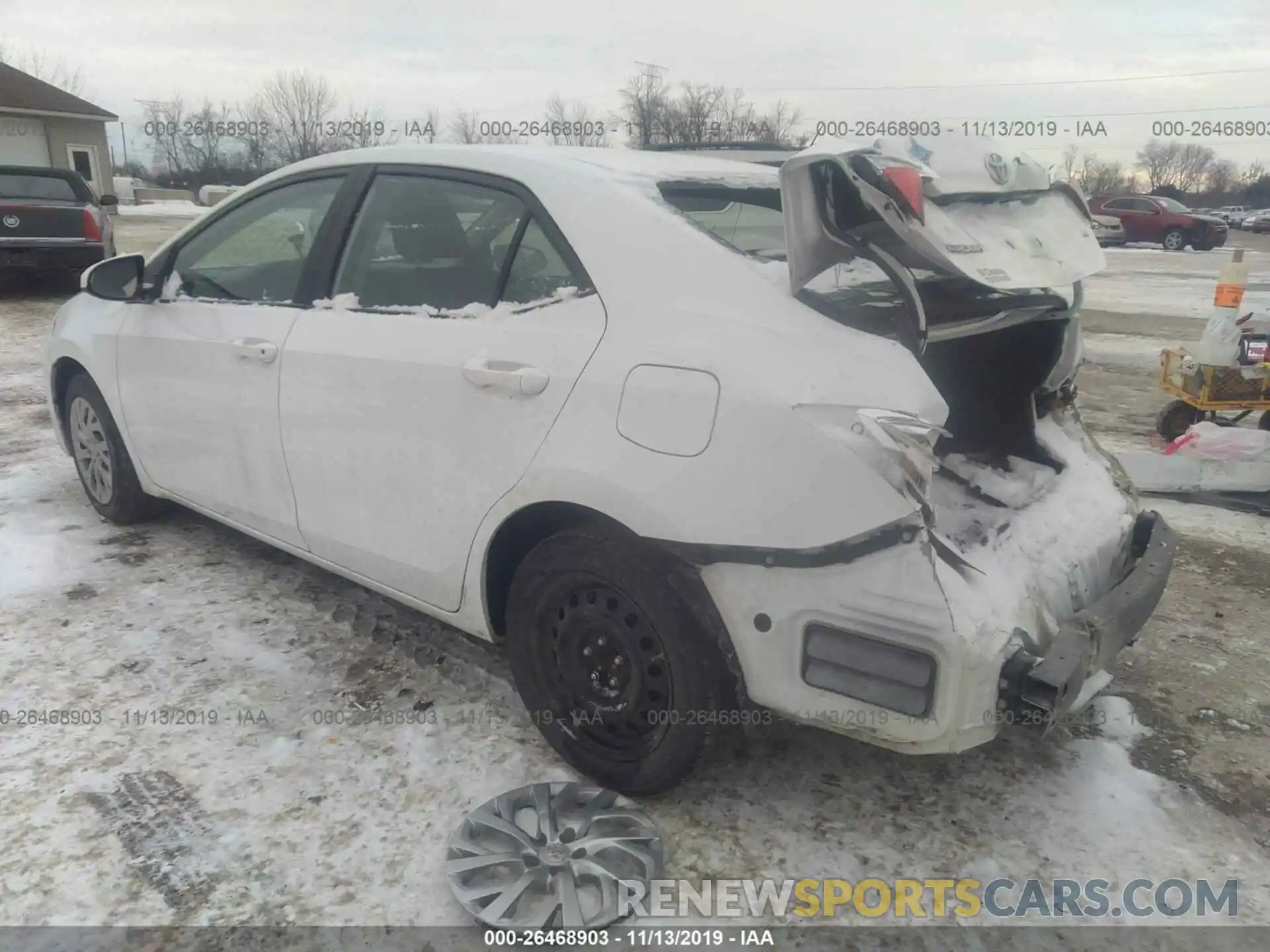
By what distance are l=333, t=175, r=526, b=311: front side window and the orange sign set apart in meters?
4.53

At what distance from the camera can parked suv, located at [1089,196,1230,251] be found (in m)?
26.4

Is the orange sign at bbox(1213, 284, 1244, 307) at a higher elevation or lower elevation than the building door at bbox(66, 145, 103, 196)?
lower

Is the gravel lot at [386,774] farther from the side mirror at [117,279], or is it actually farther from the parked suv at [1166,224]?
the parked suv at [1166,224]

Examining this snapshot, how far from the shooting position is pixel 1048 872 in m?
2.31

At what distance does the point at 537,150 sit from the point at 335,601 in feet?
6.20

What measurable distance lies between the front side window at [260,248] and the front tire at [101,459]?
878 millimetres

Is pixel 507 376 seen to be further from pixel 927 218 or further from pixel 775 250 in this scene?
pixel 927 218

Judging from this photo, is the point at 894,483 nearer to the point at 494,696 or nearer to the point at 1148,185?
the point at 494,696

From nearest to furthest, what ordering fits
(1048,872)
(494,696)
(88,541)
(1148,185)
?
(1048,872) < (494,696) < (88,541) < (1148,185)

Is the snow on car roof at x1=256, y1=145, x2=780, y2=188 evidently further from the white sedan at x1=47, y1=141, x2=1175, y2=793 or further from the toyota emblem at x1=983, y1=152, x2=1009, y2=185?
the toyota emblem at x1=983, y1=152, x2=1009, y2=185

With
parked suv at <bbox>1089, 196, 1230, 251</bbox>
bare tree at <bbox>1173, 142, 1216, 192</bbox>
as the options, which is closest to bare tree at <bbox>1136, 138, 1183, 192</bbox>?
bare tree at <bbox>1173, 142, 1216, 192</bbox>

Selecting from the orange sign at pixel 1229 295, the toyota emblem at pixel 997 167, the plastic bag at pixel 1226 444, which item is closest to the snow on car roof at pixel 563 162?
the toyota emblem at pixel 997 167

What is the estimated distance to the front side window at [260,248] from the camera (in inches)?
127

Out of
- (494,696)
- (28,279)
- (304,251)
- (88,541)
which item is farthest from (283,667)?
(28,279)
